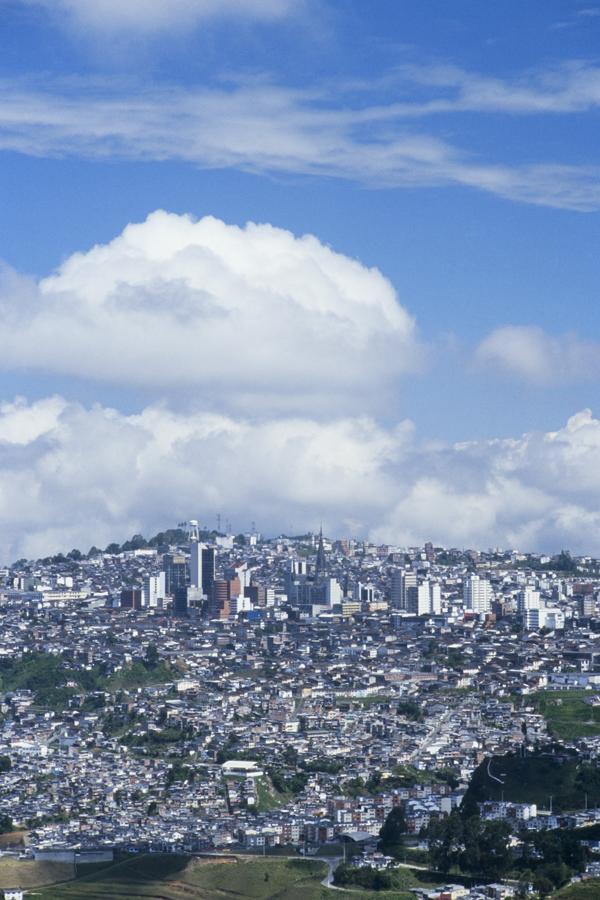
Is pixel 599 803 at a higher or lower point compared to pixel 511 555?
lower

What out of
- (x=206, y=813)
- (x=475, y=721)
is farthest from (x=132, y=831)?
(x=475, y=721)

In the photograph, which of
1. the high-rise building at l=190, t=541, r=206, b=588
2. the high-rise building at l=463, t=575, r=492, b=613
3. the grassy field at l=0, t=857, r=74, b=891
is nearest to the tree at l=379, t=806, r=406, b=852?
the grassy field at l=0, t=857, r=74, b=891

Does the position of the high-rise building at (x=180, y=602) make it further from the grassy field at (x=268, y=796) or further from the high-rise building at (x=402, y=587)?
the grassy field at (x=268, y=796)

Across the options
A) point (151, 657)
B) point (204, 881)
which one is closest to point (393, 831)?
point (204, 881)

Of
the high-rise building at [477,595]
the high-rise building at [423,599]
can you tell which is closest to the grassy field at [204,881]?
the high-rise building at [423,599]

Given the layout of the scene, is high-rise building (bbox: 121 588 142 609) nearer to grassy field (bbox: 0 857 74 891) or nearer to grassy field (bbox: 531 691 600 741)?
grassy field (bbox: 531 691 600 741)

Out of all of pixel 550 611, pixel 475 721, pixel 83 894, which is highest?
pixel 550 611

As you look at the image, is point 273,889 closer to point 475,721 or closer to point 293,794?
point 293,794

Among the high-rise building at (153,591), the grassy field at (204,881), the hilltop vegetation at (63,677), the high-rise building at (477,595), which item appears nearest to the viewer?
the grassy field at (204,881)
